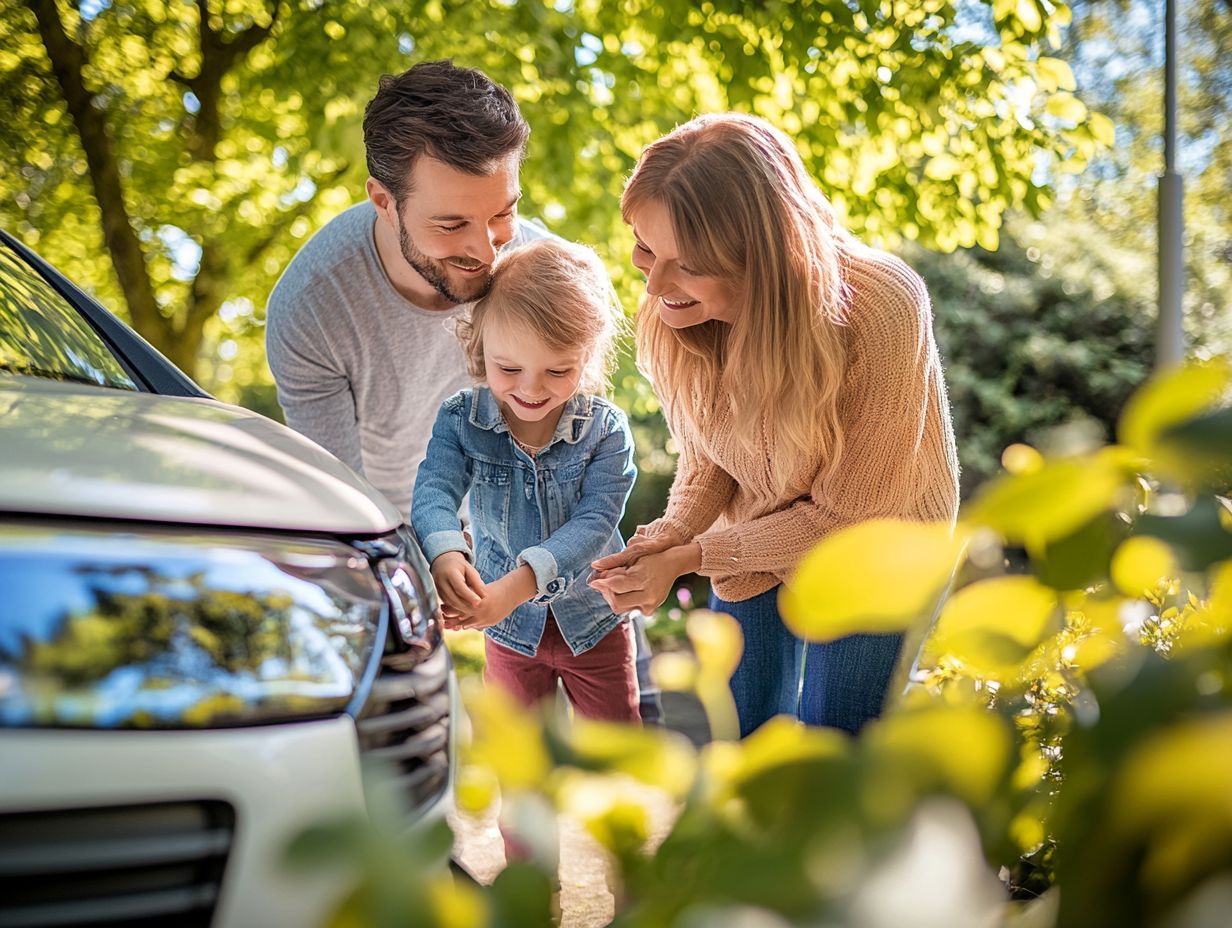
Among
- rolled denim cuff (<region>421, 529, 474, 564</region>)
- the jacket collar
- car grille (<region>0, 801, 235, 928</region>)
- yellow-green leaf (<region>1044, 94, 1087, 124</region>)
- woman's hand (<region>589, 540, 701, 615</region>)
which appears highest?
car grille (<region>0, 801, 235, 928</region>)

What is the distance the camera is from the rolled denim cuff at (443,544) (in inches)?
97.4

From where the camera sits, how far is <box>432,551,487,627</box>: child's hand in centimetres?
241

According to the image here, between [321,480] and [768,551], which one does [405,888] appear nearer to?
[321,480]

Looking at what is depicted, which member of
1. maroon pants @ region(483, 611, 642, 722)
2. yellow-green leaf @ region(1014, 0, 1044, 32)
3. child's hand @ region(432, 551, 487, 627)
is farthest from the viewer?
yellow-green leaf @ region(1014, 0, 1044, 32)

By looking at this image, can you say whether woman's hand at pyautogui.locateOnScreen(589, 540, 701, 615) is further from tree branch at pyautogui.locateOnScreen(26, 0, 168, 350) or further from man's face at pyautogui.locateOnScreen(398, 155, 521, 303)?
tree branch at pyautogui.locateOnScreen(26, 0, 168, 350)

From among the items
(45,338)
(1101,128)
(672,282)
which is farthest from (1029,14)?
(45,338)

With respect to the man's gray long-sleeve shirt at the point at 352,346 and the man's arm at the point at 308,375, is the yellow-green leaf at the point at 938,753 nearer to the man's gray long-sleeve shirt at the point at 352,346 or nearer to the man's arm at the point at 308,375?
the man's gray long-sleeve shirt at the point at 352,346

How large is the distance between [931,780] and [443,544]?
6.77 feet

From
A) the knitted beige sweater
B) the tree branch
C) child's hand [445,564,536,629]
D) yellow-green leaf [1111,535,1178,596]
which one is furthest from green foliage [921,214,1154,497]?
yellow-green leaf [1111,535,1178,596]

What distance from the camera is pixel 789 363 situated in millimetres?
2441

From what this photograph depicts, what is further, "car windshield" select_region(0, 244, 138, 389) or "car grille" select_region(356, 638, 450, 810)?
"car windshield" select_region(0, 244, 138, 389)

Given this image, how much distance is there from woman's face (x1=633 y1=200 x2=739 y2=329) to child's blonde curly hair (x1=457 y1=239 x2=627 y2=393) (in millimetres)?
208

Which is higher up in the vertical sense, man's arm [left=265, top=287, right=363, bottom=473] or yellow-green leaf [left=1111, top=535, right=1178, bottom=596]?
yellow-green leaf [left=1111, top=535, right=1178, bottom=596]

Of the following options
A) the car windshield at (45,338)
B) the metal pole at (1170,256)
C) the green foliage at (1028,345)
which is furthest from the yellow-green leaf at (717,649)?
→ the green foliage at (1028,345)
